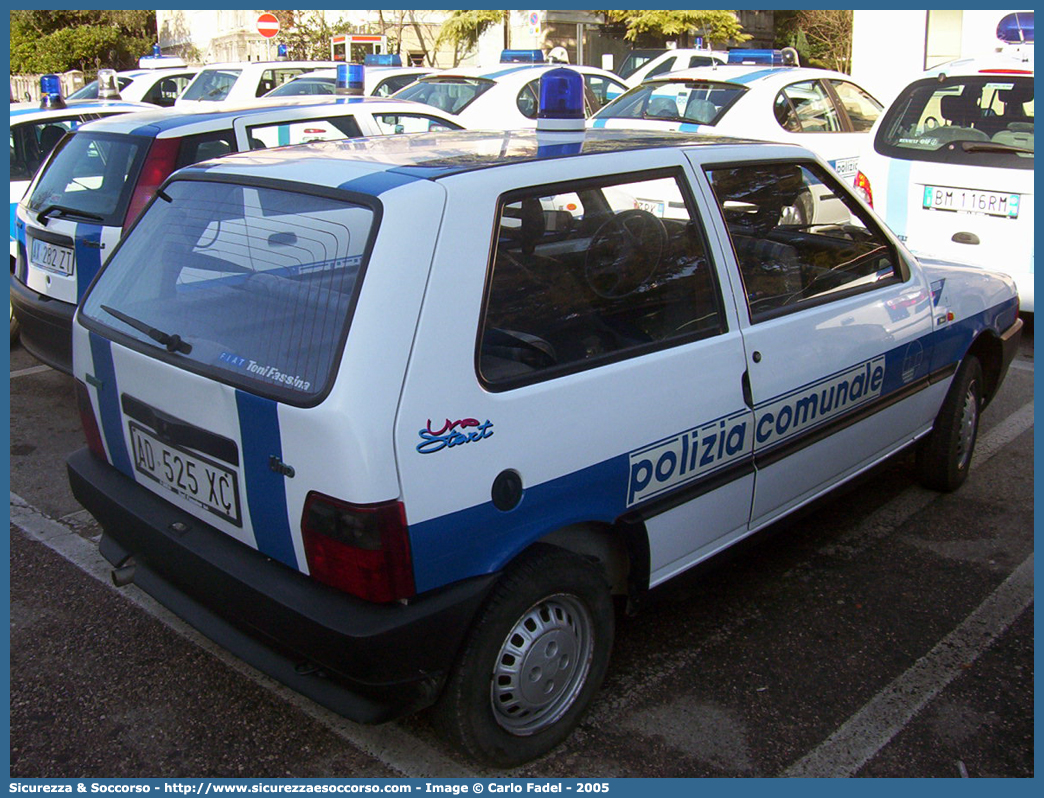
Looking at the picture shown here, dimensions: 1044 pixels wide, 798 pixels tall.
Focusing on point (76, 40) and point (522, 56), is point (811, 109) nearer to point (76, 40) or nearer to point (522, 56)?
point (522, 56)

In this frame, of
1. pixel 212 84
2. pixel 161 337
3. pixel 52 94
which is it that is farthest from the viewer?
pixel 212 84

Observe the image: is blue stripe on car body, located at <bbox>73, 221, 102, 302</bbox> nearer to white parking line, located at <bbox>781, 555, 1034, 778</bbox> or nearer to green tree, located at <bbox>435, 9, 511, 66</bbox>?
white parking line, located at <bbox>781, 555, 1034, 778</bbox>

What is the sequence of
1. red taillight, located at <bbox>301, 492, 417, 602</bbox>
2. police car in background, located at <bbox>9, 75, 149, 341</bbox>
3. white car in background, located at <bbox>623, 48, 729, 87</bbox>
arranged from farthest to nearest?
1. white car in background, located at <bbox>623, 48, 729, 87</bbox>
2. police car in background, located at <bbox>9, 75, 149, 341</bbox>
3. red taillight, located at <bbox>301, 492, 417, 602</bbox>

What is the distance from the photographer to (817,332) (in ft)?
11.0

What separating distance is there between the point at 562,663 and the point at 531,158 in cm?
140

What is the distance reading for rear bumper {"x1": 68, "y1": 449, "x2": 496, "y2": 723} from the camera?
7.72ft

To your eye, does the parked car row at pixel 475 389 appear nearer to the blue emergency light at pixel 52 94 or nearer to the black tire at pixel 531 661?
the black tire at pixel 531 661

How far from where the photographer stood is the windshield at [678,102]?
8.74 m

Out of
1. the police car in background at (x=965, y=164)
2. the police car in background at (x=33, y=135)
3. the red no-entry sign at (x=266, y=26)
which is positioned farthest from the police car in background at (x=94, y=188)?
the red no-entry sign at (x=266, y=26)

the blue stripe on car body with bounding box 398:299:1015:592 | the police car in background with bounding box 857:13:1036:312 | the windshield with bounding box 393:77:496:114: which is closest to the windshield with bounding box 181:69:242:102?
the windshield with bounding box 393:77:496:114

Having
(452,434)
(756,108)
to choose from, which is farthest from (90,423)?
(756,108)

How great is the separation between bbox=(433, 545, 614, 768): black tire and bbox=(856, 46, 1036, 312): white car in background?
183 inches

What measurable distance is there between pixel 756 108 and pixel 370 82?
6.05 metres

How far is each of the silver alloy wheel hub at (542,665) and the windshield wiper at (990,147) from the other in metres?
5.17
